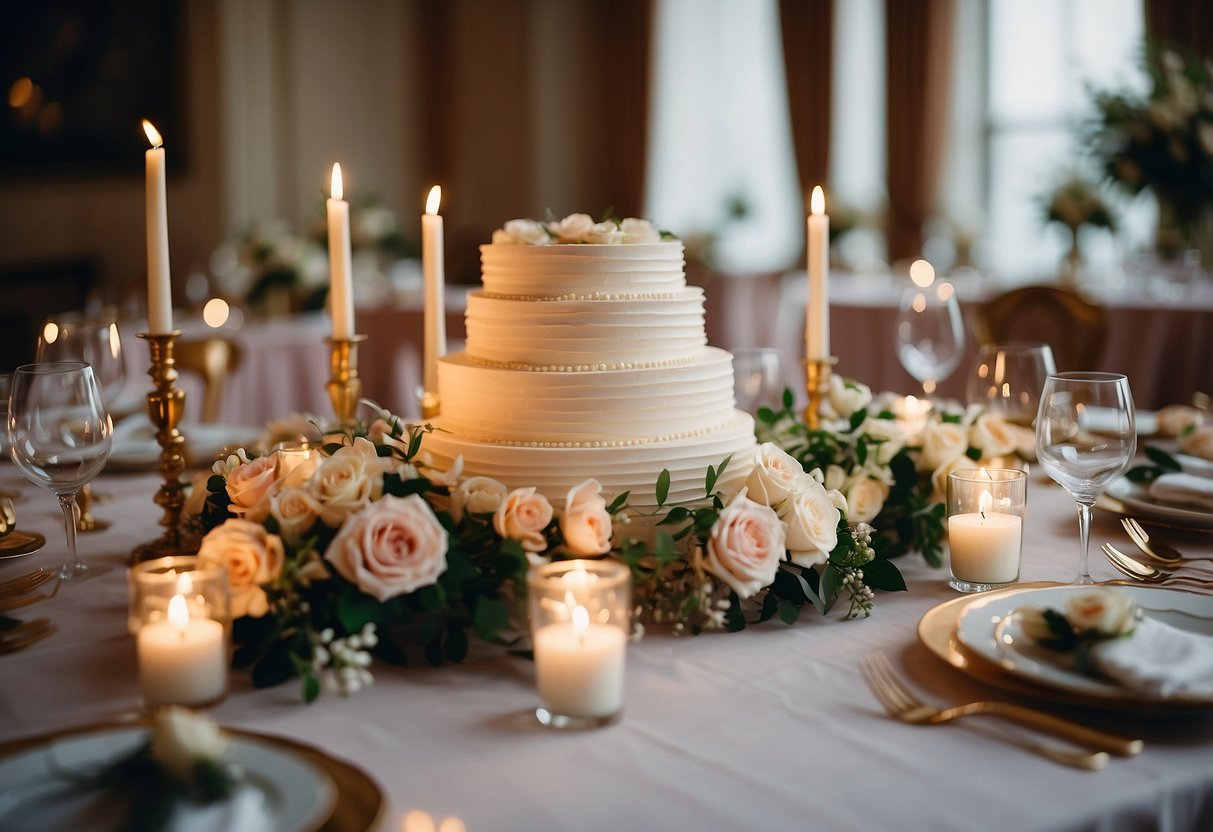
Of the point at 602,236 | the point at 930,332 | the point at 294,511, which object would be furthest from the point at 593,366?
the point at 930,332

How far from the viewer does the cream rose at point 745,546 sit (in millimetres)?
1375

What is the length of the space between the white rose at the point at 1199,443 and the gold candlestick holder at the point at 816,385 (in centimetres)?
72

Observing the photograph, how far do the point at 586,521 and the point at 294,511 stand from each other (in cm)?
34

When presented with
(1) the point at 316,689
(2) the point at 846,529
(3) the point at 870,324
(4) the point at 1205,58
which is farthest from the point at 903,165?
(1) the point at 316,689

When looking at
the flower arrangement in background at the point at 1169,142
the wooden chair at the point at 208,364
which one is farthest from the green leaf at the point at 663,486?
the flower arrangement in background at the point at 1169,142

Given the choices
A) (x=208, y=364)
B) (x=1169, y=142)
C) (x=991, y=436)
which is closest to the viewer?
(x=991, y=436)

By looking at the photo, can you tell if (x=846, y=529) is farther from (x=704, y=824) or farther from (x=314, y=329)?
(x=314, y=329)

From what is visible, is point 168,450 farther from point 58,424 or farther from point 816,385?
point 816,385

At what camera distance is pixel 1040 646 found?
1244 mm

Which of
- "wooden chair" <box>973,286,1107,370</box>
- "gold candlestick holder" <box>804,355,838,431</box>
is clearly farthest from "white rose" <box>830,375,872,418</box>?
"wooden chair" <box>973,286,1107,370</box>

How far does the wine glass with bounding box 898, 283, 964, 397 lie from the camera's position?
8.15 ft

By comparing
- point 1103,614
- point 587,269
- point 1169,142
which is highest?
point 1169,142

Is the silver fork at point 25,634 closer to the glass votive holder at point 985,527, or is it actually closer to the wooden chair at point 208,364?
the glass votive holder at point 985,527

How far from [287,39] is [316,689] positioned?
8.56 m
